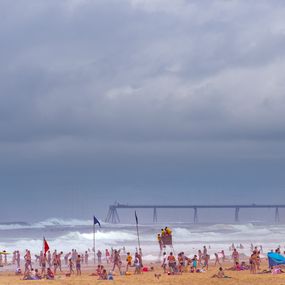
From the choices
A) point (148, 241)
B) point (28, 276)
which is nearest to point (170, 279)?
point (28, 276)

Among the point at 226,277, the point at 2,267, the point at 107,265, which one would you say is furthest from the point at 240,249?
the point at 226,277

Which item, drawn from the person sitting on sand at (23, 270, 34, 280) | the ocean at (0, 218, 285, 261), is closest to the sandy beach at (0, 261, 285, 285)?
the person sitting on sand at (23, 270, 34, 280)

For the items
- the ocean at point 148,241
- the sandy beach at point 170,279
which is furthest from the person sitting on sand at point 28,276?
the ocean at point 148,241

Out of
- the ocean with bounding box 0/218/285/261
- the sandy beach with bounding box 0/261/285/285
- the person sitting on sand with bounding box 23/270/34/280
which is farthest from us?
the ocean with bounding box 0/218/285/261

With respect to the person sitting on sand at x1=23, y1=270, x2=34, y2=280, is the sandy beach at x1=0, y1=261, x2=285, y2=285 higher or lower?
lower

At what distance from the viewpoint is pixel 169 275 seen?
136 ft

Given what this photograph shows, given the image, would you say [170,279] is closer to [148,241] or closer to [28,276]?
[28,276]

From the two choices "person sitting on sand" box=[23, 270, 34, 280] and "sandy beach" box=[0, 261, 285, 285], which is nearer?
A: "sandy beach" box=[0, 261, 285, 285]

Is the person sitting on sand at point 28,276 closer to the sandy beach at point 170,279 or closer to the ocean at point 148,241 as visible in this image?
the sandy beach at point 170,279

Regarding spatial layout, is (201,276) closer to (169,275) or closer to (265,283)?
(169,275)

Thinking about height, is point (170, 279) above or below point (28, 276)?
below

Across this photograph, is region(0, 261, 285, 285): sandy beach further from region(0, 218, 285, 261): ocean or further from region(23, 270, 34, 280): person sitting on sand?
region(0, 218, 285, 261): ocean

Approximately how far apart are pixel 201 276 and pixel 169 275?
6.12ft

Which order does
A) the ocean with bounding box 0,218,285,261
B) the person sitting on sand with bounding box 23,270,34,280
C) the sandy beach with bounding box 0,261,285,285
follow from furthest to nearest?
1. the ocean with bounding box 0,218,285,261
2. the person sitting on sand with bounding box 23,270,34,280
3. the sandy beach with bounding box 0,261,285,285
